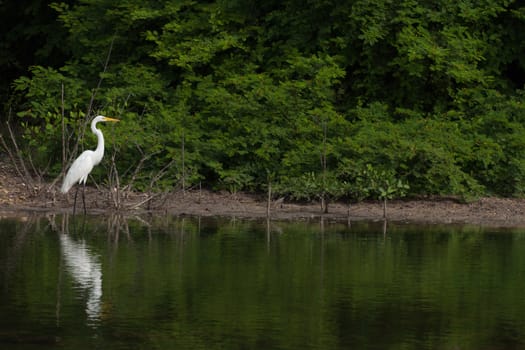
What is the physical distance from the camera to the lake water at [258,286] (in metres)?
11.1

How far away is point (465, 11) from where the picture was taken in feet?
84.6

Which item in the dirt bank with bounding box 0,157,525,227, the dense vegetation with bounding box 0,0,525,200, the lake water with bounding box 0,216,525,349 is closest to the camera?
the lake water with bounding box 0,216,525,349

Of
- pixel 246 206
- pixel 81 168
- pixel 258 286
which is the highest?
pixel 81 168

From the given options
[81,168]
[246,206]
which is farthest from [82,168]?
[246,206]

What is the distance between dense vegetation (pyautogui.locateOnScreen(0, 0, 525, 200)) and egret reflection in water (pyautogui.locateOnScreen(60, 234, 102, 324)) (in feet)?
21.2

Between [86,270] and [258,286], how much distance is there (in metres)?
2.28

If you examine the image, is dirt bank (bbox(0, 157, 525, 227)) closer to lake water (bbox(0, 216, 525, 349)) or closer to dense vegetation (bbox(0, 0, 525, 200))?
dense vegetation (bbox(0, 0, 525, 200))

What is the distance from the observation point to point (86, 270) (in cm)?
1495

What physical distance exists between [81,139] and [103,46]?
12.8ft

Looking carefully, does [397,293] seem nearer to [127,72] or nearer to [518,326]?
[518,326]

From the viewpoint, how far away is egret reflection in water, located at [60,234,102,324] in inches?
492

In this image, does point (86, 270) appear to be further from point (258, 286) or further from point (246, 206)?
point (246, 206)

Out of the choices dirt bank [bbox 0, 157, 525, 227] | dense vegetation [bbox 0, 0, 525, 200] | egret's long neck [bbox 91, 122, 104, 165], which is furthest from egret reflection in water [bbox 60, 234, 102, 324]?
dense vegetation [bbox 0, 0, 525, 200]

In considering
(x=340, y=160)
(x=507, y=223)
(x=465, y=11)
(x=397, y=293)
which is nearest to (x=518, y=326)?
(x=397, y=293)
